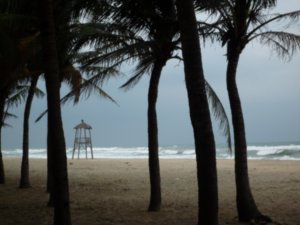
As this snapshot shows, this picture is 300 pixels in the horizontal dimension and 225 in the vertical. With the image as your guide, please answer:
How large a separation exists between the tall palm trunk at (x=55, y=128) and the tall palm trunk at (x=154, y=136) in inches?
112

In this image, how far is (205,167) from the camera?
15.2 ft

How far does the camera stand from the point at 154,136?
834 centimetres

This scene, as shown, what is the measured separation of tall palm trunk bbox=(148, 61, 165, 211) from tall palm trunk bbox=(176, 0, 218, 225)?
3.52 metres

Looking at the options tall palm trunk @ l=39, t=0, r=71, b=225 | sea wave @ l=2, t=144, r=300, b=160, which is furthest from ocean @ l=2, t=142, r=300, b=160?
tall palm trunk @ l=39, t=0, r=71, b=225

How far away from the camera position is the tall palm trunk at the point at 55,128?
5.62m

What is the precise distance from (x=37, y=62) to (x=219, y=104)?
4952mm

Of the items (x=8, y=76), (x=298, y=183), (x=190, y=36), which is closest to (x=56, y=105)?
(x=190, y=36)

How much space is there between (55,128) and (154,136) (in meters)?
2.97

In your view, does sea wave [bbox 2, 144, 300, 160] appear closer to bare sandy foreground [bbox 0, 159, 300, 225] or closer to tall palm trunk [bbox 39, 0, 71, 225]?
bare sandy foreground [bbox 0, 159, 300, 225]

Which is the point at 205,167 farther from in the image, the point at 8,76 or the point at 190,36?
the point at 8,76

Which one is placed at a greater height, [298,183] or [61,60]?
[61,60]

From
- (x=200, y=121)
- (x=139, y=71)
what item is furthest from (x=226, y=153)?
(x=200, y=121)

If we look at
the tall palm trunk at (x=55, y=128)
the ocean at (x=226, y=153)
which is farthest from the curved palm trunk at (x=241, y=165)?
the ocean at (x=226, y=153)

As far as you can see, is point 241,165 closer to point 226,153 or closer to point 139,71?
point 139,71
